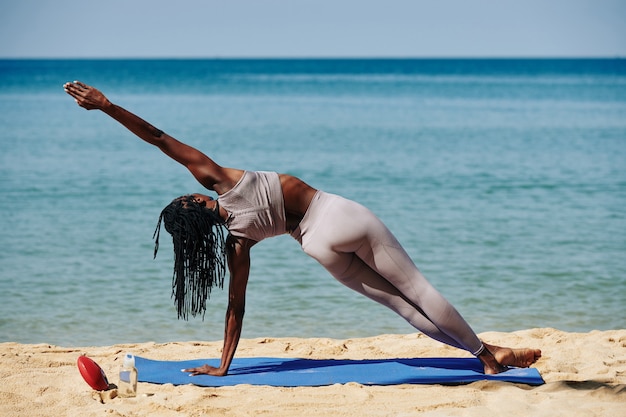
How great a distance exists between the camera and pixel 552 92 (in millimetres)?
57750

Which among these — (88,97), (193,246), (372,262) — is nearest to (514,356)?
(372,262)

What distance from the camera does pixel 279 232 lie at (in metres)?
5.05

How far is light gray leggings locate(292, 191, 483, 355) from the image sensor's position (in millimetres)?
4898

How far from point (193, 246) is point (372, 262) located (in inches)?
41.0

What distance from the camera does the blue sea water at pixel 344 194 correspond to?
792 cm

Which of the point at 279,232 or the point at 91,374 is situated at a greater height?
the point at 279,232

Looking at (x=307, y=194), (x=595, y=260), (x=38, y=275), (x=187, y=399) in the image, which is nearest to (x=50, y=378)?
(x=187, y=399)

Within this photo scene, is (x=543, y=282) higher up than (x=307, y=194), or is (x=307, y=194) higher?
(x=307, y=194)

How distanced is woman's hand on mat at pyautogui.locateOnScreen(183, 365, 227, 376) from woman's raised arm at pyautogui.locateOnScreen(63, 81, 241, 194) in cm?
119

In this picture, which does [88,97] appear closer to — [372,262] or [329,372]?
[372,262]

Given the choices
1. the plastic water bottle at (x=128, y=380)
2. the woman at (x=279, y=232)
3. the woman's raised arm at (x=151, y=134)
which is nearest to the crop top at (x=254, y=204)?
the woman at (x=279, y=232)

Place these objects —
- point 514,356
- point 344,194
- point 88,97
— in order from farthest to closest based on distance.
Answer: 1. point 344,194
2. point 514,356
3. point 88,97

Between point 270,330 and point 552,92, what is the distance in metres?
53.6

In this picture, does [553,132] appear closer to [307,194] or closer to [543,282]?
[543,282]
